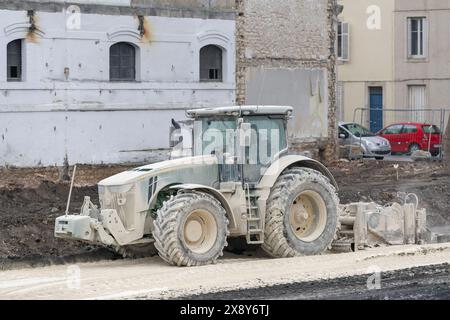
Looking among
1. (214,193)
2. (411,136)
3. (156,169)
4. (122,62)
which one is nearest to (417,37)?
(411,136)

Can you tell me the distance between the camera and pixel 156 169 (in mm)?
18641

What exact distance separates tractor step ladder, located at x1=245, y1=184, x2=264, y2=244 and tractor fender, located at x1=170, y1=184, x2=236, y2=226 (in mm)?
347

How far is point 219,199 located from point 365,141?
27167mm

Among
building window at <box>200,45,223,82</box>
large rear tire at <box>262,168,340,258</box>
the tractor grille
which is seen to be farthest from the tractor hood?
building window at <box>200,45,223,82</box>

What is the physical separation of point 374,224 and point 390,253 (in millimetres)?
1180

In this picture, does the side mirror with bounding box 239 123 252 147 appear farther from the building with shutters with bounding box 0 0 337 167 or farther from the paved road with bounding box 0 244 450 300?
the building with shutters with bounding box 0 0 337 167

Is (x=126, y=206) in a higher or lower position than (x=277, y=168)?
lower

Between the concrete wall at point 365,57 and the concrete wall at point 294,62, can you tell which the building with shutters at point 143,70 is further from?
the concrete wall at point 365,57

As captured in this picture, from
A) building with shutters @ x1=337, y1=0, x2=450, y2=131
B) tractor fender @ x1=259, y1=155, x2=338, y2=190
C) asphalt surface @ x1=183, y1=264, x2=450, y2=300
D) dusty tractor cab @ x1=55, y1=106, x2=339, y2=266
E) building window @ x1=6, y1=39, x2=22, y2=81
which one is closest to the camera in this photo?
asphalt surface @ x1=183, y1=264, x2=450, y2=300

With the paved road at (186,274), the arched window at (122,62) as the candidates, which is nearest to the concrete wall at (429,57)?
the arched window at (122,62)

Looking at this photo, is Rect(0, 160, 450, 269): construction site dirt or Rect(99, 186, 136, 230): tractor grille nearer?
Rect(99, 186, 136, 230): tractor grille

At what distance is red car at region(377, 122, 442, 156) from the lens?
156 feet

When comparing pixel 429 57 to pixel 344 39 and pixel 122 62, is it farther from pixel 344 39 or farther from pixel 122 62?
pixel 122 62

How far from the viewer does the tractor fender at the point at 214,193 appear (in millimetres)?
18469
